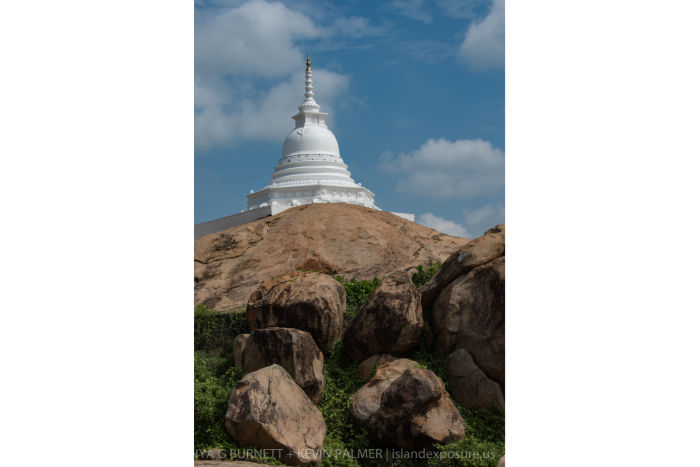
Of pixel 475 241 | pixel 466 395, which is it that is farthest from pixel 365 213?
pixel 466 395

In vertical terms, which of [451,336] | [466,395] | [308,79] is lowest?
[466,395]

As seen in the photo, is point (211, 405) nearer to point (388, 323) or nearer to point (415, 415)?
point (415, 415)

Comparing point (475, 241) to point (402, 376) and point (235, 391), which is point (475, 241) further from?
point (235, 391)

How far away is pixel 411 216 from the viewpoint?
66.0 ft

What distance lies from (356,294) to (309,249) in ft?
6.46

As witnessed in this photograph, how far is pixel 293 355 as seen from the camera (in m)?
9.38

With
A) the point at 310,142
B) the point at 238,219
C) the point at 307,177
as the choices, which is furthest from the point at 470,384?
the point at 310,142

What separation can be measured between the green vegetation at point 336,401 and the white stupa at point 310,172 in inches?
277

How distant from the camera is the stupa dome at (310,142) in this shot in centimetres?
2388

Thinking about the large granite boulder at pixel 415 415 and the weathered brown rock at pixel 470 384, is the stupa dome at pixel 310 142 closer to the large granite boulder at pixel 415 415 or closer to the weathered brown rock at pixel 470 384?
the weathered brown rock at pixel 470 384

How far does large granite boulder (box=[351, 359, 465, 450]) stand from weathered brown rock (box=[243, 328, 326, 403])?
1.04 m

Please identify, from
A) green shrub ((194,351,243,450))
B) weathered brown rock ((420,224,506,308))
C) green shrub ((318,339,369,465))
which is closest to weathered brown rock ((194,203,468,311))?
weathered brown rock ((420,224,506,308))
